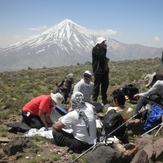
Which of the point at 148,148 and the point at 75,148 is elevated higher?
the point at 148,148

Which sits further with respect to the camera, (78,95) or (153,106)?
(153,106)

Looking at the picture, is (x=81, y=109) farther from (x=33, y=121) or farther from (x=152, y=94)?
(x=152, y=94)

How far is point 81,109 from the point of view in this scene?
253 inches

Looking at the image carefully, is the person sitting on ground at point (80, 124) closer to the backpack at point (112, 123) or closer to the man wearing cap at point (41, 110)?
the backpack at point (112, 123)

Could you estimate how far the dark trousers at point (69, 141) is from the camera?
253 inches

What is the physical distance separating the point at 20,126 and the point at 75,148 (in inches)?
103

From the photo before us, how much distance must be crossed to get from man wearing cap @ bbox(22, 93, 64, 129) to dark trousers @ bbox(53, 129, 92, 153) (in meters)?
1.30

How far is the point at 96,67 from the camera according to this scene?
448 inches

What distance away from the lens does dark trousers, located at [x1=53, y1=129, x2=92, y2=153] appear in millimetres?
6418

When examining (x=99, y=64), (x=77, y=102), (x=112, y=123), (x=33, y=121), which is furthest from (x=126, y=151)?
(x=99, y=64)

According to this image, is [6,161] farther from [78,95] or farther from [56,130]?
[78,95]

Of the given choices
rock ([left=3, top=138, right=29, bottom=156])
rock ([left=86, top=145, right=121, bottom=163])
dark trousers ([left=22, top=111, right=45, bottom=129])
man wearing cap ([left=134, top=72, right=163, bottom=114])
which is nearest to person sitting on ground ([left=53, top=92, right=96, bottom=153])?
rock ([left=86, top=145, right=121, bottom=163])

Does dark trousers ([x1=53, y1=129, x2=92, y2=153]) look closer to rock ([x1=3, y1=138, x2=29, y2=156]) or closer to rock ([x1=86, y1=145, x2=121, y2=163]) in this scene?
rock ([x1=86, y1=145, x2=121, y2=163])

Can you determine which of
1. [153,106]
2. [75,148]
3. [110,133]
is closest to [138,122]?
[153,106]
